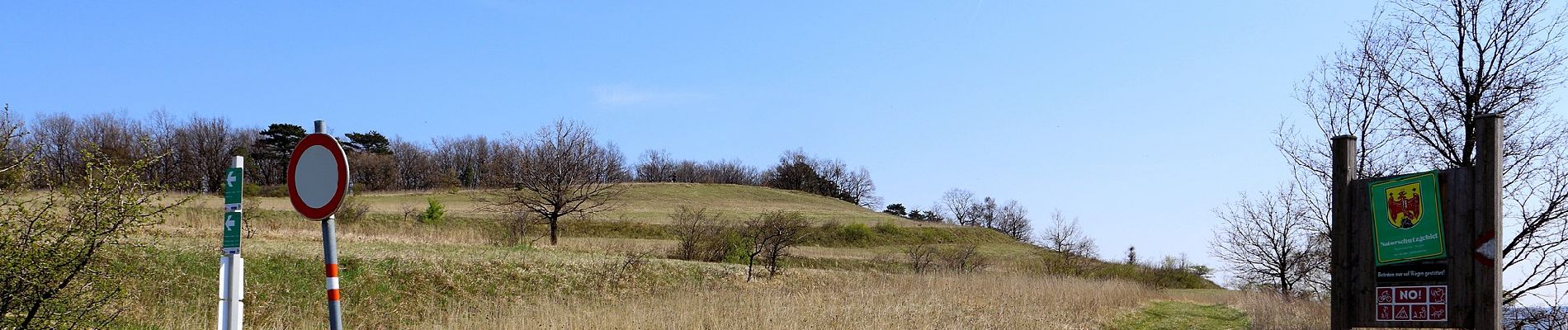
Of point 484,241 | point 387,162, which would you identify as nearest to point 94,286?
Result: point 484,241

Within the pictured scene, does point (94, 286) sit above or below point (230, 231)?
below

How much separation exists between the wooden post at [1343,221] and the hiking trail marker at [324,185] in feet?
26.1

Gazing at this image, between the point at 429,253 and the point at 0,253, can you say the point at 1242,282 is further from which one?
the point at 0,253

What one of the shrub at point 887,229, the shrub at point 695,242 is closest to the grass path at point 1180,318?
the shrub at point 695,242

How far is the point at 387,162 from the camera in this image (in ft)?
254

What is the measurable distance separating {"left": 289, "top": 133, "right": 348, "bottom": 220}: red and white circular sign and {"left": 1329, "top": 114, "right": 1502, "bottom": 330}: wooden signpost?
7884mm

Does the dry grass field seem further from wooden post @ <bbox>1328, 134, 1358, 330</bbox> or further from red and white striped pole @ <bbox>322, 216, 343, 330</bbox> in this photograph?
wooden post @ <bbox>1328, 134, 1358, 330</bbox>

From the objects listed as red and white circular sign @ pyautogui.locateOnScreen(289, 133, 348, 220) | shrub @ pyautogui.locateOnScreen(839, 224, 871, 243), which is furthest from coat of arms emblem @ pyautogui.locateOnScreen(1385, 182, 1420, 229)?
shrub @ pyautogui.locateOnScreen(839, 224, 871, 243)

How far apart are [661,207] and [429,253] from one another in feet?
176

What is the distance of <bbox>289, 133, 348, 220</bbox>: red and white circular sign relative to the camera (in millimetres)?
5805

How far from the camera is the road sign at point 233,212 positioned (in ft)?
20.0

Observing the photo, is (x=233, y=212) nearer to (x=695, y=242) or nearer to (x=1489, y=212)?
(x=1489, y=212)

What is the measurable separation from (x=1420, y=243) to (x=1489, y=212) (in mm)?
586

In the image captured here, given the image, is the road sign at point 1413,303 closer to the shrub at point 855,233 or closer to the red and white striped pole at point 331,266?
the red and white striped pole at point 331,266
